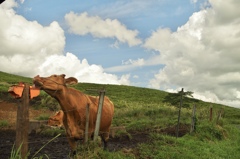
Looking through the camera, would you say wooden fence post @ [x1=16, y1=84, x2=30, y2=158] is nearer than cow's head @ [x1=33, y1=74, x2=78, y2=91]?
Yes

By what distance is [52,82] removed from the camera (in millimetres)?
8297

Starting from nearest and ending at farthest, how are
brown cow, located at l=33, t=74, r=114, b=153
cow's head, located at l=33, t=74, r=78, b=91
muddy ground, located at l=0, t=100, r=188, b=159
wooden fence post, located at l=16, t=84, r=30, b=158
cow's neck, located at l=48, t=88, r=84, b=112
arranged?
wooden fence post, located at l=16, t=84, r=30, b=158 < cow's head, located at l=33, t=74, r=78, b=91 < brown cow, located at l=33, t=74, r=114, b=153 < cow's neck, located at l=48, t=88, r=84, b=112 < muddy ground, located at l=0, t=100, r=188, b=159

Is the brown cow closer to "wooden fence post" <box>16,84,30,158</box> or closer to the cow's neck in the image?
the cow's neck

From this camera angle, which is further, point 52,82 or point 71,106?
point 71,106

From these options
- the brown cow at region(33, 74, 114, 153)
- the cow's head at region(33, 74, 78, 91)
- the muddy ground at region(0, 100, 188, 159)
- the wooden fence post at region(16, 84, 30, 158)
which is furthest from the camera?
the muddy ground at region(0, 100, 188, 159)

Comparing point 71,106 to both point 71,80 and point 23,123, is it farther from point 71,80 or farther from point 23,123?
point 23,123

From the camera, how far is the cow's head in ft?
25.7

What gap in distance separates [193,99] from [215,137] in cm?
217

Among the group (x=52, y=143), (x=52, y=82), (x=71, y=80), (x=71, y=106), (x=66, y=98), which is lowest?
(x=52, y=143)

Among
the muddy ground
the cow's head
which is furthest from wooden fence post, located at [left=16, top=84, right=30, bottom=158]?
the muddy ground

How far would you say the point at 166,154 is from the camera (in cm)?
1021

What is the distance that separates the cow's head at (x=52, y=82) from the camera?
784cm

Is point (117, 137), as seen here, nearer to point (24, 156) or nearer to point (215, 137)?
point (215, 137)

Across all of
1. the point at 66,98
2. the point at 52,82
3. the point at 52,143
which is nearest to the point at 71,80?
the point at 66,98
